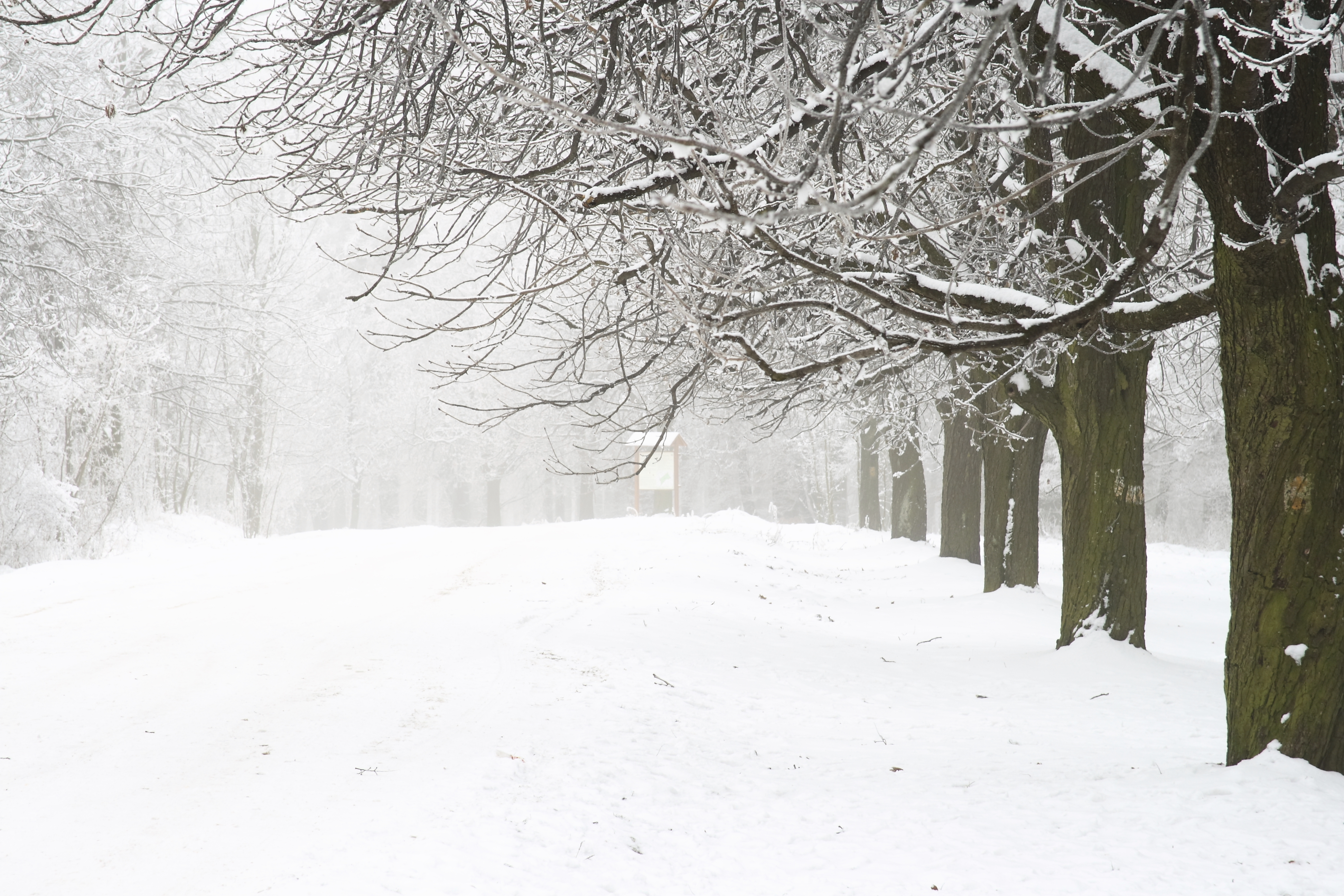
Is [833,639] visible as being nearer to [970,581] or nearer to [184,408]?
[970,581]

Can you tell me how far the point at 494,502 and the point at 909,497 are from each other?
24312mm

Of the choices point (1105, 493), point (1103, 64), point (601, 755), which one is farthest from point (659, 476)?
point (1103, 64)

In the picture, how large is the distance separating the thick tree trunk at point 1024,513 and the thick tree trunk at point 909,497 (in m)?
7.42

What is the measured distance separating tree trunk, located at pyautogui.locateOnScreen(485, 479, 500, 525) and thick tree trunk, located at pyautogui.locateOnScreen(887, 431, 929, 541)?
2326 cm

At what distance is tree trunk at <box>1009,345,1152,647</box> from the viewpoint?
6.98 metres

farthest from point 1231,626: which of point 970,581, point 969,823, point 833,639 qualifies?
point 970,581

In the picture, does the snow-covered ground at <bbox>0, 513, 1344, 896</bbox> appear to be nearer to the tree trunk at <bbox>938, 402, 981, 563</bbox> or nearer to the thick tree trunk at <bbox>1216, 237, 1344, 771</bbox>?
the thick tree trunk at <bbox>1216, 237, 1344, 771</bbox>

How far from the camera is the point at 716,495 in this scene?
156 ft

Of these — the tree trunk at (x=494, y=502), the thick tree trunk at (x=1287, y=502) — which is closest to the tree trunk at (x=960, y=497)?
the thick tree trunk at (x=1287, y=502)

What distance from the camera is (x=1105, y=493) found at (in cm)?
698

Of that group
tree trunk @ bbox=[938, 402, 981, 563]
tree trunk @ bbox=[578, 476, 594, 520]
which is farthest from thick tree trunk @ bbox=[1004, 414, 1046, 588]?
tree trunk @ bbox=[578, 476, 594, 520]

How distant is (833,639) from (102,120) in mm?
11276

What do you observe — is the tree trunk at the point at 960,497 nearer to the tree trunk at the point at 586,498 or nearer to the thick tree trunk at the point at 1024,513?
the thick tree trunk at the point at 1024,513

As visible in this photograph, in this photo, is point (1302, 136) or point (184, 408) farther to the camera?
point (184, 408)
